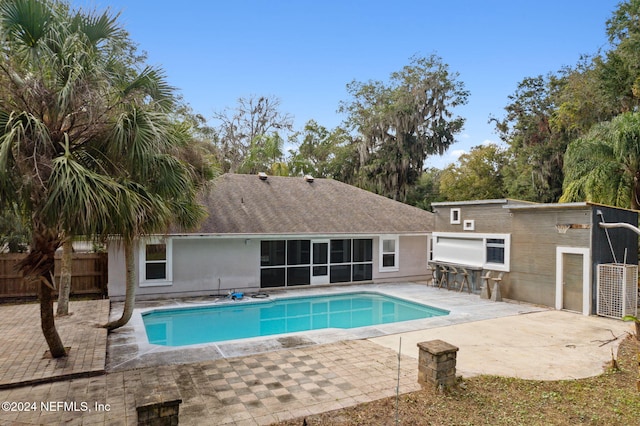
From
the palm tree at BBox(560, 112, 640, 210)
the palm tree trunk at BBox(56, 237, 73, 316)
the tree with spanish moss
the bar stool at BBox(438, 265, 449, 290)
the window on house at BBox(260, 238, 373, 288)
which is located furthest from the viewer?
the tree with spanish moss

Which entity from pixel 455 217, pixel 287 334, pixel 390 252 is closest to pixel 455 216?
pixel 455 217

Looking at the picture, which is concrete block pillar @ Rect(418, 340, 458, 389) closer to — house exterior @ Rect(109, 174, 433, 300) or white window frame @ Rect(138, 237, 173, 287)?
house exterior @ Rect(109, 174, 433, 300)

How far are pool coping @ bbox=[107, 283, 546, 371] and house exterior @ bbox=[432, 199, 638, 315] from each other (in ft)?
3.03

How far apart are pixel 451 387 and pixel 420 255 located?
12.7 m

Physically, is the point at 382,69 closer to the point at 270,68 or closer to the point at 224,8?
the point at 270,68

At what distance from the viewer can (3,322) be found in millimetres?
9680

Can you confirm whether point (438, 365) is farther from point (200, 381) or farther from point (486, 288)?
point (486, 288)

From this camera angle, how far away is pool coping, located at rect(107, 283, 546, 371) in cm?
769

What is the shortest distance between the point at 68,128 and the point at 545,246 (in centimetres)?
1281

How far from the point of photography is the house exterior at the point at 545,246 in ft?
37.8

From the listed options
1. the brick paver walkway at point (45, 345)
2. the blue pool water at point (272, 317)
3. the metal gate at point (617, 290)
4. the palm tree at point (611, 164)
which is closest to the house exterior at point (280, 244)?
the blue pool water at point (272, 317)

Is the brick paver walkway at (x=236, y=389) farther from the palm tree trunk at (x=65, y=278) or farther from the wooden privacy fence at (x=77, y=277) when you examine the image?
the wooden privacy fence at (x=77, y=277)

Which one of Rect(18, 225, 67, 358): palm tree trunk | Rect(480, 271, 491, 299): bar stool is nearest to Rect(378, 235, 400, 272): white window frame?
Rect(480, 271, 491, 299): bar stool

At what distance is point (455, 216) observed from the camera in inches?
615
